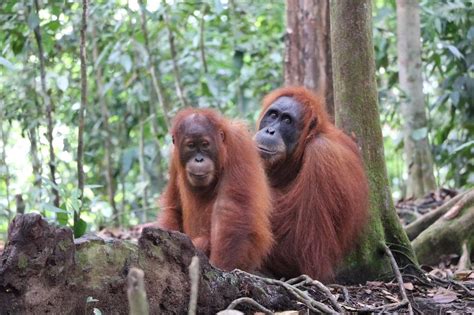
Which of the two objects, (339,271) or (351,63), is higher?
(351,63)

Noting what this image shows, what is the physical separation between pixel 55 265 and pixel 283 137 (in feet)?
7.67

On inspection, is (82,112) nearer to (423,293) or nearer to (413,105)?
(423,293)

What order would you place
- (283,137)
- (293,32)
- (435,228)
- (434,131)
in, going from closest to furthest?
(283,137)
(435,228)
(293,32)
(434,131)

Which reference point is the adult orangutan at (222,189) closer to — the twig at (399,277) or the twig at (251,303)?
the twig at (399,277)

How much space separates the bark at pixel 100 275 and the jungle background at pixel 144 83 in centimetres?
259

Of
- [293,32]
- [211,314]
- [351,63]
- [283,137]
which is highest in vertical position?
[293,32]

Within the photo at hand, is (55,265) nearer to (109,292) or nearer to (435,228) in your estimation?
(109,292)

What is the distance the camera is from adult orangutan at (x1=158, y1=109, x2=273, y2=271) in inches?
152

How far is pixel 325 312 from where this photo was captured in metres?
3.01

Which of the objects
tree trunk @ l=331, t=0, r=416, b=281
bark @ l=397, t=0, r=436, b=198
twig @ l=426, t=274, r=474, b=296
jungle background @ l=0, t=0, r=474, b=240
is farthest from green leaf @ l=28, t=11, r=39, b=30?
bark @ l=397, t=0, r=436, b=198

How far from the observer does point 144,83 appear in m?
8.63

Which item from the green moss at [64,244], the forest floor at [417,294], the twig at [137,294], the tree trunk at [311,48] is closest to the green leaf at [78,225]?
the forest floor at [417,294]

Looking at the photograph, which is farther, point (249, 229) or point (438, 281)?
point (438, 281)

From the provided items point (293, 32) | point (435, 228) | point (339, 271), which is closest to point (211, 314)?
point (339, 271)
